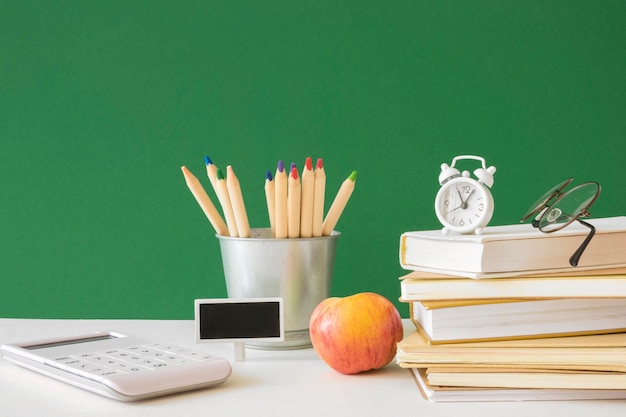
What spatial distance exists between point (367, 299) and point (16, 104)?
0.80 meters

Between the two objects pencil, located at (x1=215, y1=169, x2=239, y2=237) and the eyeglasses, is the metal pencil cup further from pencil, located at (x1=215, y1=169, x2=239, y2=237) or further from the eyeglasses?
the eyeglasses

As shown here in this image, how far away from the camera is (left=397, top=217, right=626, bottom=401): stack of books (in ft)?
2.42

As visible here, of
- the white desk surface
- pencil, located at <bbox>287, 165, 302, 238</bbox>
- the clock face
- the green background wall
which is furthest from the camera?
the green background wall

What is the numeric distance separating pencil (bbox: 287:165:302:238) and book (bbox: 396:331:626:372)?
27cm

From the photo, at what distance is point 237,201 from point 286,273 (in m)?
0.11

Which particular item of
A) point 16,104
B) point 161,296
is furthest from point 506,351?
point 16,104

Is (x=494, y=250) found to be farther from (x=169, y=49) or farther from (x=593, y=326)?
(x=169, y=49)

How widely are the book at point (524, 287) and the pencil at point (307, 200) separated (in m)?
0.24

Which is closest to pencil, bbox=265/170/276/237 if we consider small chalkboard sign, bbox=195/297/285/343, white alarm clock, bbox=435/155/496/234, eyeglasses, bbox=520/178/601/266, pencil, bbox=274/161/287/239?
pencil, bbox=274/161/287/239

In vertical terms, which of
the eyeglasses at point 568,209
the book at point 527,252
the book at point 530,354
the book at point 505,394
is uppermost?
the eyeglasses at point 568,209

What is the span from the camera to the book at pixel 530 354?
2.38 feet

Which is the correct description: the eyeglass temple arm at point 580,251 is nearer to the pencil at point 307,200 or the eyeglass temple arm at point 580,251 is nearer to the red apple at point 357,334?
the red apple at point 357,334

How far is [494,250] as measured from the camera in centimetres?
76

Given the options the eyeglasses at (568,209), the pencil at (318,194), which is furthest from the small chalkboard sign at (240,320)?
the eyeglasses at (568,209)
